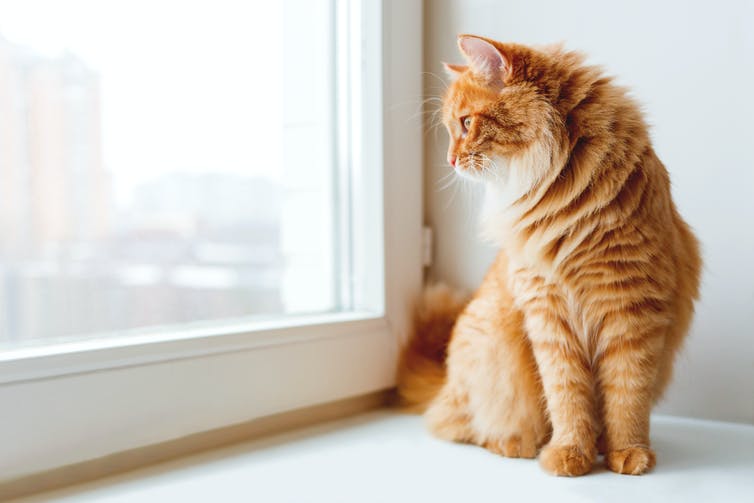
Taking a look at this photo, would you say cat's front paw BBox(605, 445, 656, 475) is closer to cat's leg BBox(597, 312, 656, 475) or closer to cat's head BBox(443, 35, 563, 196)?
cat's leg BBox(597, 312, 656, 475)

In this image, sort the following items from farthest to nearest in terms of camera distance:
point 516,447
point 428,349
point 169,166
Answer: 1. point 428,349
2. point 169,166
3. point 516,447

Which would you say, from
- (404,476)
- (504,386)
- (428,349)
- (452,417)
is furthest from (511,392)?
(428,349)

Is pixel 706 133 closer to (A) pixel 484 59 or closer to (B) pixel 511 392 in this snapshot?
(A) pixel 484 59

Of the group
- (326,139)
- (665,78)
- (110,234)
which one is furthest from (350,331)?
(665,78)

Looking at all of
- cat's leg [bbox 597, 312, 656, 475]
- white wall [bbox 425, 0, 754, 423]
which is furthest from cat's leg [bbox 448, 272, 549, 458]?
white wall [bbox 425, 0, 754, 423]

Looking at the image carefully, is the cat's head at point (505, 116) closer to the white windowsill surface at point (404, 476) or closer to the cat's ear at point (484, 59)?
the cat's ear at point (484, 59)

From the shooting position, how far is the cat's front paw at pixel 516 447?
Answer: 1262mm

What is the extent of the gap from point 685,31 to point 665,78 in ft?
0.32

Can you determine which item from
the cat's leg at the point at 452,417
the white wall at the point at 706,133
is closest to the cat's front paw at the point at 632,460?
the cat's leg at the point at 452,417

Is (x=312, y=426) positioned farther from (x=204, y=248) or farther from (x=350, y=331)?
(x=204, y=248)

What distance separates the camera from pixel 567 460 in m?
1.15

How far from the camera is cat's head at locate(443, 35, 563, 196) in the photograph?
114 centimetres

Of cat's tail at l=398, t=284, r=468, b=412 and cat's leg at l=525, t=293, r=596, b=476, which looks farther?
cat's tail at l=398, t=284, r=468, b=412

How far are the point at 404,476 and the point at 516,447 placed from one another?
9.0 inches
